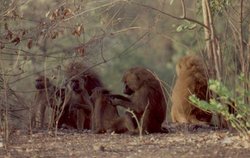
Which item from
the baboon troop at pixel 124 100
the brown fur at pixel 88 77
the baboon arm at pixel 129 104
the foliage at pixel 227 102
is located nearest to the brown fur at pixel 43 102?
the baboon troop at pixel 124 100

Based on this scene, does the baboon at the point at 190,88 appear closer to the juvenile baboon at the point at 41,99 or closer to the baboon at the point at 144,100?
the baboon at the point at 144,100

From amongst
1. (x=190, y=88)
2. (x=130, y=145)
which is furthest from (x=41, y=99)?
(x=130, y=145)

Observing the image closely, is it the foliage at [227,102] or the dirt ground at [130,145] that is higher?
the foliage at [227,102]

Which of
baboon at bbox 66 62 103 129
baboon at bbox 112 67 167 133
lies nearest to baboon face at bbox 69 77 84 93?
baboon at bbox 66 62 103 129

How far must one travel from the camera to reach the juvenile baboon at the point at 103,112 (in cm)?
928

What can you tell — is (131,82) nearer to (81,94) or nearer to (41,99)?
(81,94)

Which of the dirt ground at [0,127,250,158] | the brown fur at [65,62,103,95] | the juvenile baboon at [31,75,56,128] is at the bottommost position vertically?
the dirt ground at [0,127,250,158]

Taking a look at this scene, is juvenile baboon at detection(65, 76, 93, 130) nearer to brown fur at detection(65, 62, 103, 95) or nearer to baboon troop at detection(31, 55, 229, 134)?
baboon troop at detection(31, 55, 229, 134)

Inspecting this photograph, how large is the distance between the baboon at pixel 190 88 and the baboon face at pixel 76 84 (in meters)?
1.31

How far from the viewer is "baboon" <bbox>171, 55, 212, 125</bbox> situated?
398 inches

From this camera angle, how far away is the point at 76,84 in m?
9.95

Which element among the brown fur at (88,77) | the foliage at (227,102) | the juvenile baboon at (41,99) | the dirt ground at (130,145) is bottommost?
the dirt ground at (130,145)

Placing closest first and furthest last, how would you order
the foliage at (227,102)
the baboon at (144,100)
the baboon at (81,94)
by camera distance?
the foliage at (227,102) → the baboon at (144,100) → the baboon at (81,94)

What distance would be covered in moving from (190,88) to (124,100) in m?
1.42
